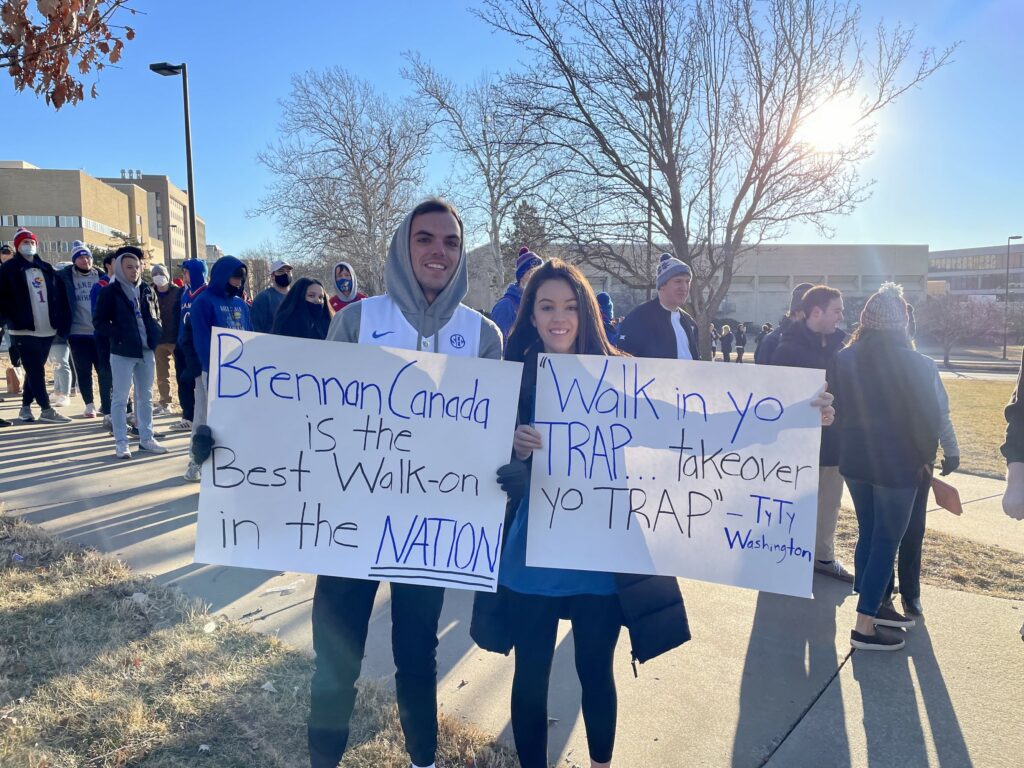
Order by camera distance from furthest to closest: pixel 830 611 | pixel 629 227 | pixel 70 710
→ pixel 629 227 → pixel 830 611 → pixel 70 710

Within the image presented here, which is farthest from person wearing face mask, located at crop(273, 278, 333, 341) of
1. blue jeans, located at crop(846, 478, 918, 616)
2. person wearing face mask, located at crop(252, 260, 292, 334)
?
blue jeans, located at crop(846, 478, 918, 616)

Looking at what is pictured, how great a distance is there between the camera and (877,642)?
328 centimetres

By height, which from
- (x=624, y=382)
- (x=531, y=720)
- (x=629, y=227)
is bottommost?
(x=531, y=720)

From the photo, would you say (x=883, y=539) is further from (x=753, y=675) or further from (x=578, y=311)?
(x=578, y=311)

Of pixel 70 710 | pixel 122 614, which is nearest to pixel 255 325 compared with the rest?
pixel 122 614

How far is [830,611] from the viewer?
3.75 meters

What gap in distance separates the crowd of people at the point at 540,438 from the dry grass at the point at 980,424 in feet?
7.57

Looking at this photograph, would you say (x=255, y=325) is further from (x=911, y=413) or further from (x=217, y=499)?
(x=911, y=413)

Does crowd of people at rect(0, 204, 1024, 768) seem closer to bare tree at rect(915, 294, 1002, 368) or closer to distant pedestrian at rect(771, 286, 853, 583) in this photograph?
distant pedestrian at rect(771, 286, 853, 583)

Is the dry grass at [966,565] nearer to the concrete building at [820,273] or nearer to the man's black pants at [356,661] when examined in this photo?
the man's black pants at [356,661]

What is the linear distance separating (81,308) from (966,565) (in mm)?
9553

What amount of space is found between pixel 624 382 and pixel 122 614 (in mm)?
2829

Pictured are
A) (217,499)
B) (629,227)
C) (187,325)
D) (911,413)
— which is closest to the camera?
(217,499)

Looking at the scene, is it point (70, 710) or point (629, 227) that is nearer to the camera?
point (70, 710)
